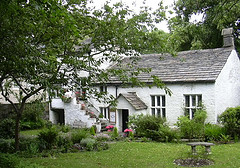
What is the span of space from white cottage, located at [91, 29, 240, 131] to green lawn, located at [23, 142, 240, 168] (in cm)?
487

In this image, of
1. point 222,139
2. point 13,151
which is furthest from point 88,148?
point 222,139

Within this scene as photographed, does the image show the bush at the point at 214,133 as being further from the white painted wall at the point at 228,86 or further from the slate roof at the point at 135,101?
the slate roof at the point at 135,101

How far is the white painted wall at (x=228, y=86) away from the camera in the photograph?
1733 cm

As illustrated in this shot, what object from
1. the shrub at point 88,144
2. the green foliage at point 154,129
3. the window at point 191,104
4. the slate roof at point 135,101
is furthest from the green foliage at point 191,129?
the shrub at point 88,144

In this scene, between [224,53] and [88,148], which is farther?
[224,53]

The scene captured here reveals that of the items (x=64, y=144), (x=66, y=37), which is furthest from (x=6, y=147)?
(x=66, y=37)

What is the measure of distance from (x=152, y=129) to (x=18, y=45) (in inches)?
416

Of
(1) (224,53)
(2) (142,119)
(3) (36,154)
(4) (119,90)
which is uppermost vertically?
(1) (224,53)

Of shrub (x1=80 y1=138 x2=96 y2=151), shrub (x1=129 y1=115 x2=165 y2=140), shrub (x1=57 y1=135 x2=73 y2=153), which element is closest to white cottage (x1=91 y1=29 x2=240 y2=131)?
shrub (x1=129 y1=115 x2=165 y2=140)

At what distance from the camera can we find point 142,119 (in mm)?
15789

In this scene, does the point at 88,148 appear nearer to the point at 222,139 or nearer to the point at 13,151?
the point at 13,151

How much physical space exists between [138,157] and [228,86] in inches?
424

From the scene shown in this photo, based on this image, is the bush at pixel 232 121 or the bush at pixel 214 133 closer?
the bush at pixel 232 121

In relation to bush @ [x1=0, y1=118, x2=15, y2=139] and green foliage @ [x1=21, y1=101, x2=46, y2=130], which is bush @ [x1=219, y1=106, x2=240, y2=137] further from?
green foliage @ [x1=21, y1=101, x2=46, y2=130]
